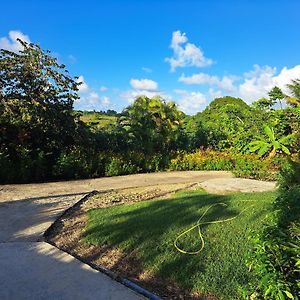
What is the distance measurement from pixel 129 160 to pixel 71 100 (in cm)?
299

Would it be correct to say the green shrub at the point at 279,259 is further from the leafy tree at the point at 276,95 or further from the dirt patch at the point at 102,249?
the leafy tree at the point at 276,95

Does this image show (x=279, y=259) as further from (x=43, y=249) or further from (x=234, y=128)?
(x=234, y=128)

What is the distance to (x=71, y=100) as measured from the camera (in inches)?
446

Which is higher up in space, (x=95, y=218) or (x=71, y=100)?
(x=71, y=100)

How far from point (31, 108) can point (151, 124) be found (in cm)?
522

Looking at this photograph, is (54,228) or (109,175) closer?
(54,228)

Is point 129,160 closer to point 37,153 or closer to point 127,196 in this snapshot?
point 37,153

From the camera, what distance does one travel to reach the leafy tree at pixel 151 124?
45.3 feet

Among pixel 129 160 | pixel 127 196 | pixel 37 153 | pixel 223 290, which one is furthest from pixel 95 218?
pixel 129 160

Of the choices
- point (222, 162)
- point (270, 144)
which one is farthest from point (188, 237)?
point (270, 144)

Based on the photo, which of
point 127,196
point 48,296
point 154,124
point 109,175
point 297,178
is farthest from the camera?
point 154,124

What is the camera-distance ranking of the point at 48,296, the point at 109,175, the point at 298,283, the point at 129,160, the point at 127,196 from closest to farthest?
the point at 298,283, the point at 48,296, the point at 127,196, the point at 109,175, the point at 129,160

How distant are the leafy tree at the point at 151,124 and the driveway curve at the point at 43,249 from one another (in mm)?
3601

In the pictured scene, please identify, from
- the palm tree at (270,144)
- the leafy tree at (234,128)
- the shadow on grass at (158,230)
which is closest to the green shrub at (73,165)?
the shadow on grass at (158,230)
